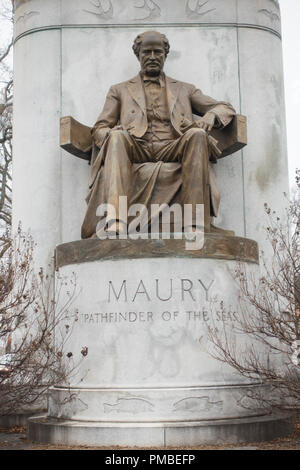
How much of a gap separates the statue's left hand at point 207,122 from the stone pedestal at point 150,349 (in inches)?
63.4

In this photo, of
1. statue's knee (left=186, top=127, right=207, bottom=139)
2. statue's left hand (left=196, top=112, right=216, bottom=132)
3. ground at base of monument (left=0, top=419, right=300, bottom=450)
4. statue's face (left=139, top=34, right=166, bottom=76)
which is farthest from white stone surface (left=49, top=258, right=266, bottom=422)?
statue's face (left=139, top=34, right=166, bottom=76)

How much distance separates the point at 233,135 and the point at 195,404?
3.72 m

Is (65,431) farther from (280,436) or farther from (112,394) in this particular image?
(280,436)

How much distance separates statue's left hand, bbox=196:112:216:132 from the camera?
9.30 meters

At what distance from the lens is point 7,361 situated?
27.5ft

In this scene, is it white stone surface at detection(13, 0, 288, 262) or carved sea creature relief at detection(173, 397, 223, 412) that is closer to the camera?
carved sea creature relief at detection(173, 397, 223, 412)

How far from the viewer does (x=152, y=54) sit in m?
9.73

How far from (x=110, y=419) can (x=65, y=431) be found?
18.0 inches

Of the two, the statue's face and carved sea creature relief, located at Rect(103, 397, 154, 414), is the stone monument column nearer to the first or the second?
carved sea creature relief, located at Rect(103, 397, 154, 414)

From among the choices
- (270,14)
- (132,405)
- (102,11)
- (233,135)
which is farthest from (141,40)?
(132,405)

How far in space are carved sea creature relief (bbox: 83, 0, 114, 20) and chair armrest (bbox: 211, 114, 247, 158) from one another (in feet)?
8.52
